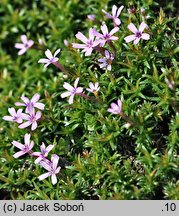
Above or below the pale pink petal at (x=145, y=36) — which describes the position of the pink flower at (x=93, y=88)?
below

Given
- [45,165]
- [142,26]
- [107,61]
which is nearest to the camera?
[45,165]

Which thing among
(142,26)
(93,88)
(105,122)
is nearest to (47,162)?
(105,122)

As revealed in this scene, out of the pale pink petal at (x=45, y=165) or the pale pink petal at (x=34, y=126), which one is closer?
the pale pink petal at (x=45, y=165)

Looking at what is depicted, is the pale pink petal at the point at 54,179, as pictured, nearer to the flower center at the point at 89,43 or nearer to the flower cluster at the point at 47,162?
the flower cluster at the point at 47,162

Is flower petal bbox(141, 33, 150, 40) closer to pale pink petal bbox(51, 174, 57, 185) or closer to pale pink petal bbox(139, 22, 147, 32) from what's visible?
pale pink petal bbox(139, 22, 147, 32)

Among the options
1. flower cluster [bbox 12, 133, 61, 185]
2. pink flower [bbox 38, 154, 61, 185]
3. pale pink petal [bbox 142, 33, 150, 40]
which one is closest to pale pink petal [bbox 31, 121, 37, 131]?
flower cluster [bbox 12, 133, 61, 185]

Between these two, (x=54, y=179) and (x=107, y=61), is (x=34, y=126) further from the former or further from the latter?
(x=107, y=61)

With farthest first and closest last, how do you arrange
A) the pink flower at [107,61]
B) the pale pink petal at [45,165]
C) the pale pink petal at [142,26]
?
the pink flower at [107,61]
the pale pink petal at [142,26]
the pale pink petal at [45,165]

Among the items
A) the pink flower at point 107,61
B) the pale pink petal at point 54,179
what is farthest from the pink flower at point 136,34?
the pale pink petal at point 54,179

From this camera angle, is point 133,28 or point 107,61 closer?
point 133,28
